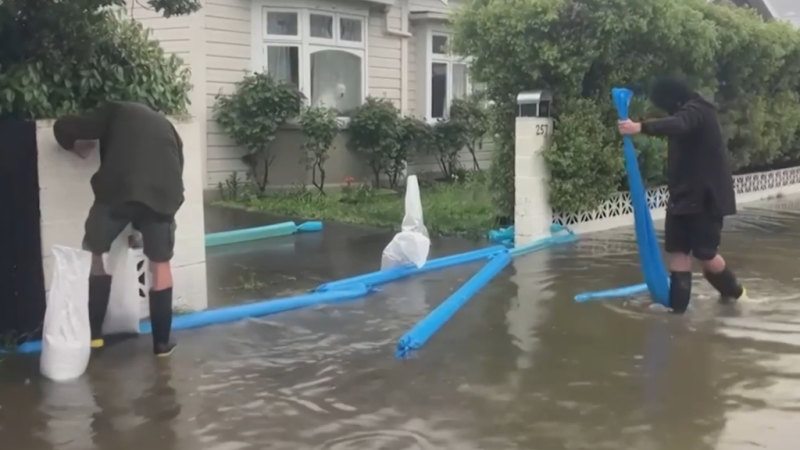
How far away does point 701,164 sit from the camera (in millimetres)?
6316

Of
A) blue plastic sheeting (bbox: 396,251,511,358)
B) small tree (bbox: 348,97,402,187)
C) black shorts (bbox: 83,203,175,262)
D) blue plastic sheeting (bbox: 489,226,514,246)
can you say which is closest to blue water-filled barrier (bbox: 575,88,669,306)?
blue plastic sheeting (bbox: 396,251,511,358)

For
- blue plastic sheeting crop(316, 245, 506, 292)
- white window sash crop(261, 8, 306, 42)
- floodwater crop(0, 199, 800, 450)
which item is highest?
white window sash crop(261, 8, 306, 42)

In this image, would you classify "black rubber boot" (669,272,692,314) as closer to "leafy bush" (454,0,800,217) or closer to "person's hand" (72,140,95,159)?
"leafy bush" (454,0,800,217)

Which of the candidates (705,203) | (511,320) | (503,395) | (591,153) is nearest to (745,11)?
(591,153)

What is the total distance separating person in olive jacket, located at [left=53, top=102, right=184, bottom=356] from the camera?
18.0 ft

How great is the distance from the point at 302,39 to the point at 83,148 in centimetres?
919

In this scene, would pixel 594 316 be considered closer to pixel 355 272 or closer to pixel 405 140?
pixel 355 272

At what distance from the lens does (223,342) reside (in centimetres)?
589

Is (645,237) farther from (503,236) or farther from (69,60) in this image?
(69,60)

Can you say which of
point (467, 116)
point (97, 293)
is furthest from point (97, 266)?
point (467, 116)

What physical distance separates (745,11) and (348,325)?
8883mm

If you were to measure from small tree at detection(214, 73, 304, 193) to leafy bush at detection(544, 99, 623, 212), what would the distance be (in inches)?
211

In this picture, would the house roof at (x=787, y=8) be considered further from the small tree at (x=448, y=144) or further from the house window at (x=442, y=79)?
the small tree at (x=448, y=144)

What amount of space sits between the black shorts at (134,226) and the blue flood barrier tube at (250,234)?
13.4 feet
